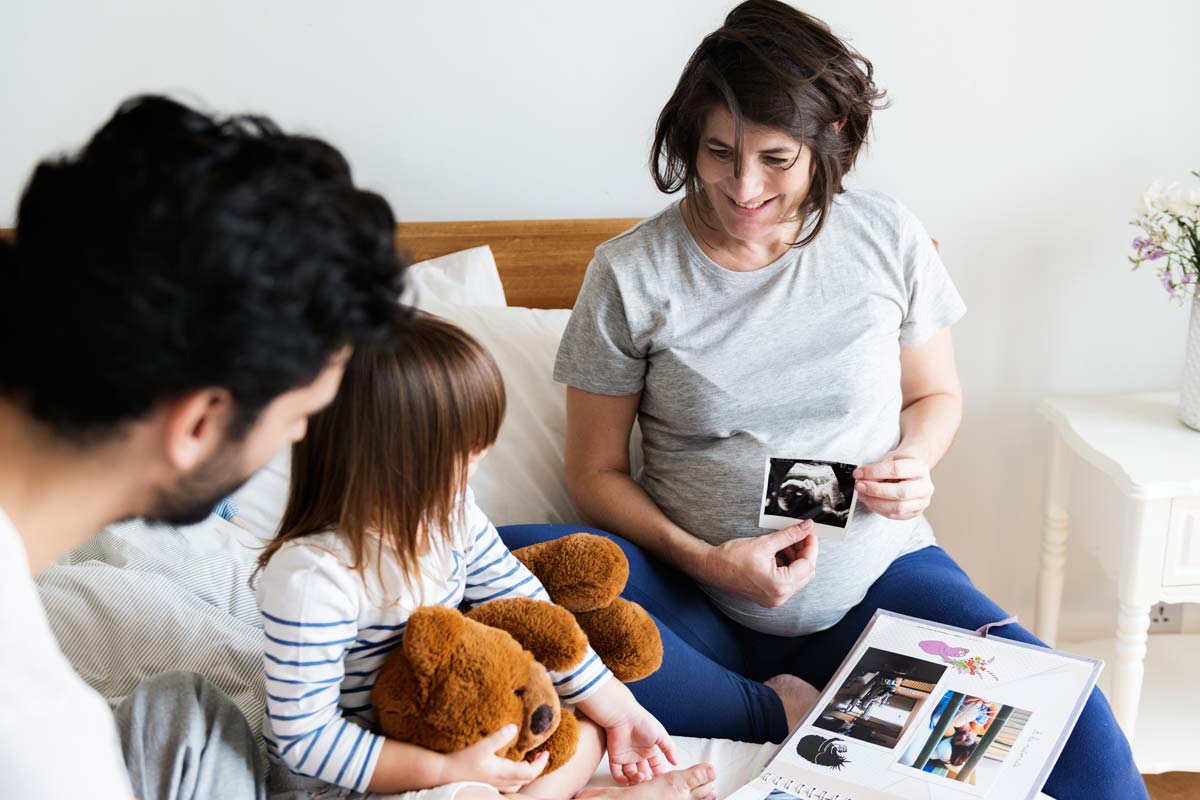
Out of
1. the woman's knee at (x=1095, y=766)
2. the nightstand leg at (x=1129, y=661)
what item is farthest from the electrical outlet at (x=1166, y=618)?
the woman's knee at (x=1095, y=766)

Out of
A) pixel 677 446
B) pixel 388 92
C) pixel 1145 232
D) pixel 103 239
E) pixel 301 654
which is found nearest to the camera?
pixel 103 239

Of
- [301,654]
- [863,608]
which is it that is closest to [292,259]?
[301,654]

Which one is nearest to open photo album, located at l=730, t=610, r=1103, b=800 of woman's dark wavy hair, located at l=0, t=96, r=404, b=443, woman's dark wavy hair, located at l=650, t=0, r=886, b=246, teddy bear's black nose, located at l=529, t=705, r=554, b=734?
teddy bear's black nose, located at l=529, t=705, r=554, b=734

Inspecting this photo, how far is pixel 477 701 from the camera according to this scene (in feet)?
3.41

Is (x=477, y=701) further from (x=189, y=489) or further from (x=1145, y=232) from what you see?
(x=1145, y=232)

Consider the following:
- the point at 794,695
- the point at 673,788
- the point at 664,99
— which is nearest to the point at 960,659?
Result: the point at 794,695

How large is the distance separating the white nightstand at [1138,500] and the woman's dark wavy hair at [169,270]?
1.40 m

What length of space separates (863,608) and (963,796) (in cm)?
40

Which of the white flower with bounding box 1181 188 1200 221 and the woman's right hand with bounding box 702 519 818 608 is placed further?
the white flower with bounding box 1181 188 1200 221

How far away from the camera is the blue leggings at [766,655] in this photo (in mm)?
1214

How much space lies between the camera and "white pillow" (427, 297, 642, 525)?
1.65 metres

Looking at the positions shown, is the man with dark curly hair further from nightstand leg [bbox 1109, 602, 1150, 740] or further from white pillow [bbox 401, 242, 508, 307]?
nightstand leg [bbox 1109, 602, 1150, 740]

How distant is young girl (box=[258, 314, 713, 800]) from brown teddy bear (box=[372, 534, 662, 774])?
2 cm

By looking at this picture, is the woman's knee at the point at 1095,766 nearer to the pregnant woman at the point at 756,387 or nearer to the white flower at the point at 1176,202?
the pregnant woman at the point at 756,387
